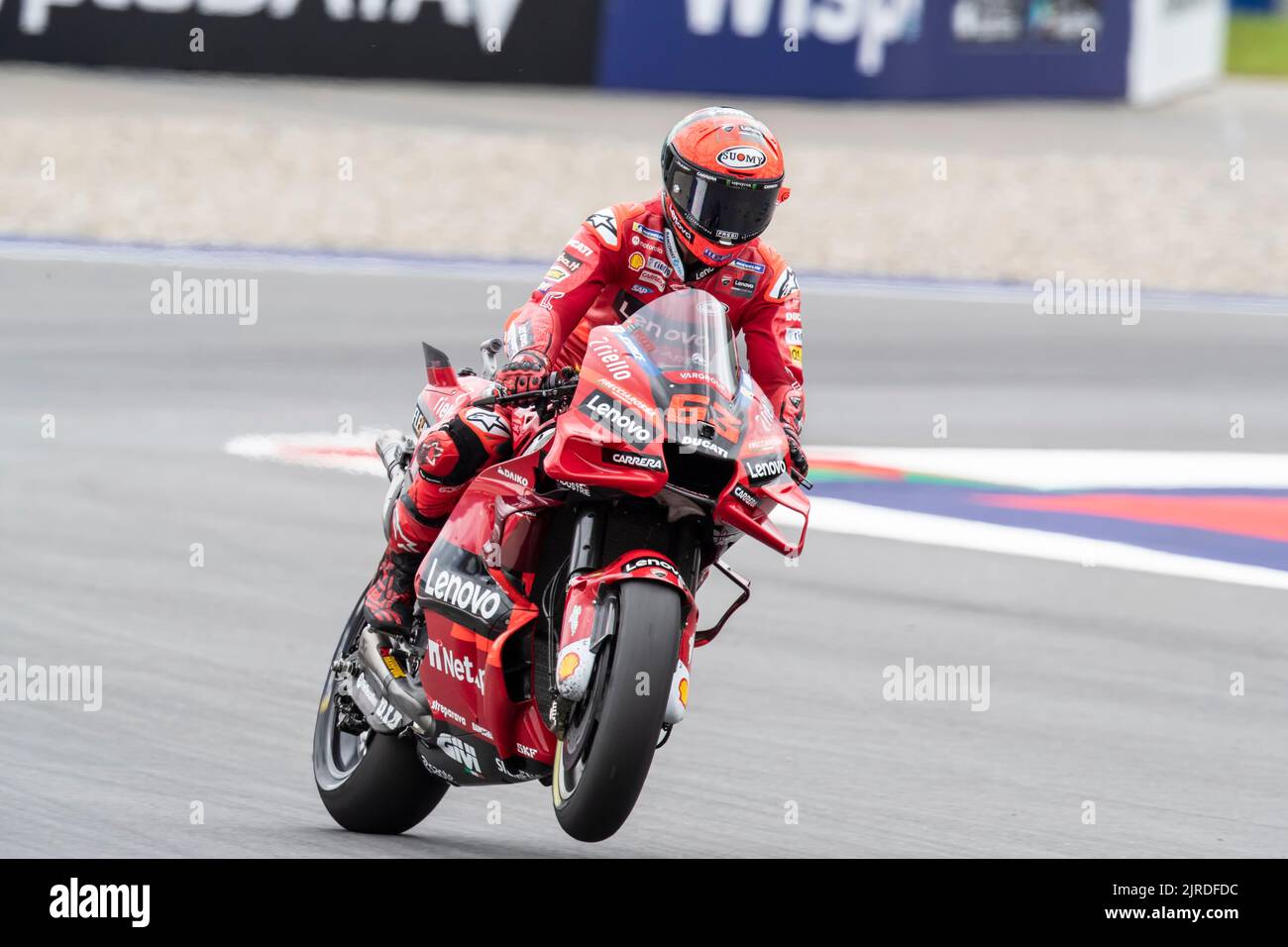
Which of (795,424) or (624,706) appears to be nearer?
(624,706)

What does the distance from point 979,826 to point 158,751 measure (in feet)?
8.29

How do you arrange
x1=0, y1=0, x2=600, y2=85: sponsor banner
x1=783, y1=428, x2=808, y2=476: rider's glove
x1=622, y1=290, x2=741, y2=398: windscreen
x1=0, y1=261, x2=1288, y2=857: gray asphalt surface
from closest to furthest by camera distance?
x1=622, y1=290, x2=741, y2=398: windscreen < x1=783, y1=428, x2=808, y2=476: rider's glove < x1=0, y1=261, x2=1288, y2=857: gray asphalt surface < x1=0, y1=0, x2=600, y2=85: sponsor banner

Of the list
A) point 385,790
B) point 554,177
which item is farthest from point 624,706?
point 554,177

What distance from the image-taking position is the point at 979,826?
6.17 metres

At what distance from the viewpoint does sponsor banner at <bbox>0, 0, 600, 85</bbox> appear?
2117 cm

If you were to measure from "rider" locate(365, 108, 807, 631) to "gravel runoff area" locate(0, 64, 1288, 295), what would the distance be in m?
A: 10.4

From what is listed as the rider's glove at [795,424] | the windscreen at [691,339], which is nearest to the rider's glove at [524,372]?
the windscreen at [691,339]

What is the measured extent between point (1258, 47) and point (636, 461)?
40.5 metres

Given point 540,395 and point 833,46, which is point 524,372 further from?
point 833,46

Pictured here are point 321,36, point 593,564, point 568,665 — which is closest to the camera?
point 568,665

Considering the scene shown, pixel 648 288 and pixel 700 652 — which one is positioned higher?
pixel 648 288

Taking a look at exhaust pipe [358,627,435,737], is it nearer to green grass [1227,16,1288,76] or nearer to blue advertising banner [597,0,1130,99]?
blue advertising banner [597,0,1130,99]

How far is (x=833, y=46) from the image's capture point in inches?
952

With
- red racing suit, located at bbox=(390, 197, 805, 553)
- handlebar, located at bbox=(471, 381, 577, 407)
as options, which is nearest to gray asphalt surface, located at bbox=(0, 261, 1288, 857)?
red racing suit, located at bbox=(390, 197, 805, 553)
